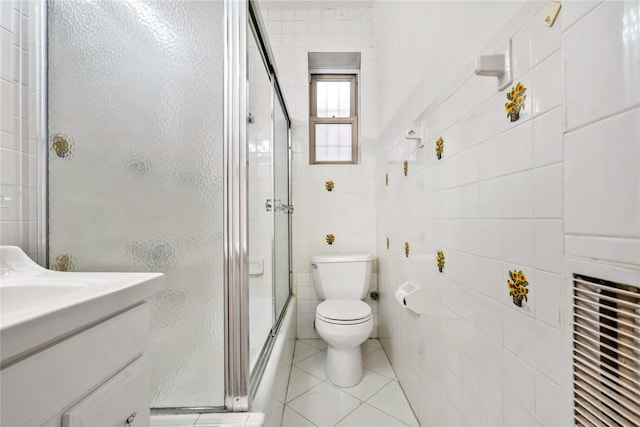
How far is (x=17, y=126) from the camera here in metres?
0.87

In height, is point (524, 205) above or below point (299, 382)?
above

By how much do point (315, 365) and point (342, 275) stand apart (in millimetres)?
629

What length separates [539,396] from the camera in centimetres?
62

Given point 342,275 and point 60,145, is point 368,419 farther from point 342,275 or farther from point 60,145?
point 60,145

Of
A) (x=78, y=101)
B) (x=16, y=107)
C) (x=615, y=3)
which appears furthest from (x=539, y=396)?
(x=16, y=107)

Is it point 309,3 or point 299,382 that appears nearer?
point 299,382

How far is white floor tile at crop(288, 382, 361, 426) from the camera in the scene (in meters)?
1.41

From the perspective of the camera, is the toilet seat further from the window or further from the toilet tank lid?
the window

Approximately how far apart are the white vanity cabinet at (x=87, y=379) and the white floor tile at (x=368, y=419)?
1.08m

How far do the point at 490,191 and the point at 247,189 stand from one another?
727 mm

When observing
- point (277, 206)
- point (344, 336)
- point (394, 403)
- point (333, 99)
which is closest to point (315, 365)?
point (344, 336)

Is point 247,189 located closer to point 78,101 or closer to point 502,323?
point 78,101

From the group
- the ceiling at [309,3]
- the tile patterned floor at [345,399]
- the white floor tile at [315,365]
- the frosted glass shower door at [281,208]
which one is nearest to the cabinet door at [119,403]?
the tile patterned floor at [345,399]

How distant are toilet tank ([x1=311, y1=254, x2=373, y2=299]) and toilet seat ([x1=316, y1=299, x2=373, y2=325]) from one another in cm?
21
